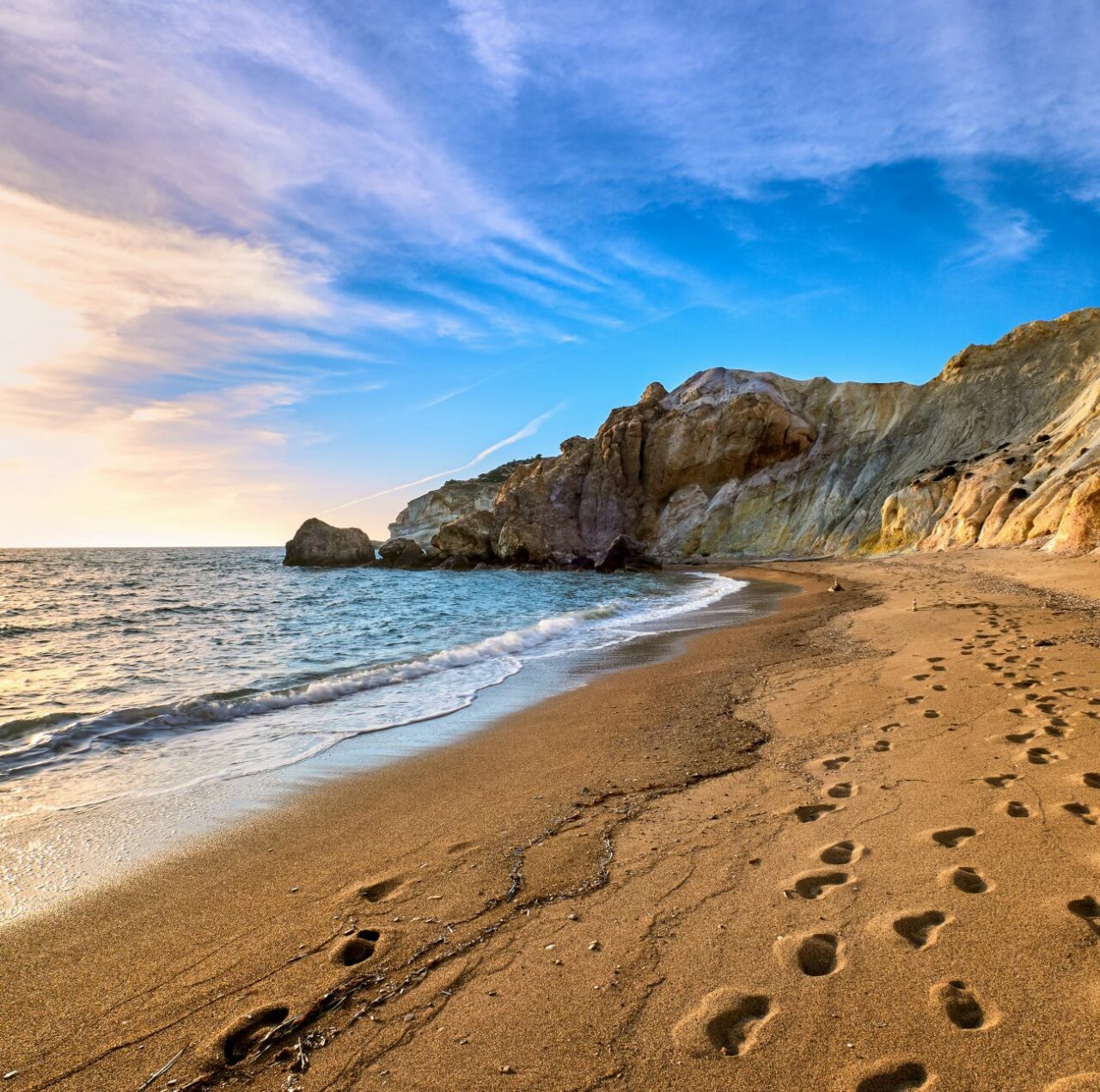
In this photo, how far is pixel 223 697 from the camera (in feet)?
28.5

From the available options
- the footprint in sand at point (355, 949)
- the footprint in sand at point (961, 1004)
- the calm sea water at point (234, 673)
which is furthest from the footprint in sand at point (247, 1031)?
the calm sea water at point (234, 673)

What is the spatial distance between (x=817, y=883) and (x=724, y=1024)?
1116 mm

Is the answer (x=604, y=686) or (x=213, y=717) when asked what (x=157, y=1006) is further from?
(x=604, y=686)

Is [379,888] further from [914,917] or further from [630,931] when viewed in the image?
[914,917]

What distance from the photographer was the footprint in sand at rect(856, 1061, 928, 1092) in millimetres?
1911

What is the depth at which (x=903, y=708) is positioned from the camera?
19.9ft

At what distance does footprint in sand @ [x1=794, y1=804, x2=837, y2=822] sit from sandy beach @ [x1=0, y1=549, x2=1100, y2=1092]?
26 mm

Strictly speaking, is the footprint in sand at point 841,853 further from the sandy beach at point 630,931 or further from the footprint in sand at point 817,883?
the footprint in sand at point 817,883

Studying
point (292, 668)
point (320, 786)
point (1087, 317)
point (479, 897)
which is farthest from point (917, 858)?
point (1087, 317)

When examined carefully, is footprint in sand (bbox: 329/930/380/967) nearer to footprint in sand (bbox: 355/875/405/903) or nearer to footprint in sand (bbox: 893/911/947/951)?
footprint in sand (bbox: 355/875/405/903)

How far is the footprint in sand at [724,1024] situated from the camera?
7.01 feet

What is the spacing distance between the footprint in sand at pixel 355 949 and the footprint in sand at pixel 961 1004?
88.1 inches

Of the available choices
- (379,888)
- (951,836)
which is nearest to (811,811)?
(951,836)

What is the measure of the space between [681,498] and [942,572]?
128 ft
